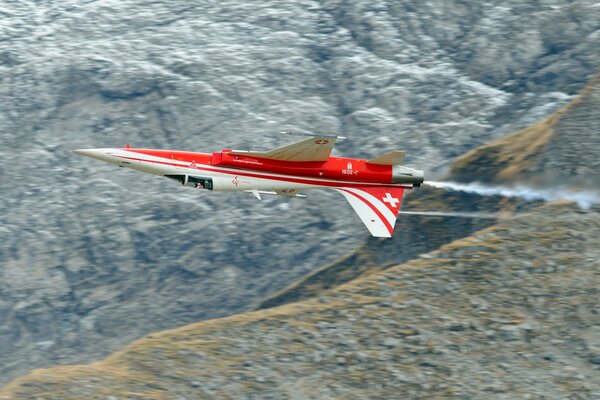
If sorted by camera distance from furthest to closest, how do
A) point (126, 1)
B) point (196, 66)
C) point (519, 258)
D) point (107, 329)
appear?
point (126, 1) → point (196, 66) → point (107, 329) → point (519, 258)

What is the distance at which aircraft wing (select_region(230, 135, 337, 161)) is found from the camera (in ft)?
179

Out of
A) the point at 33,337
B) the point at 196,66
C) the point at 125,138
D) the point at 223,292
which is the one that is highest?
the point at 196,66

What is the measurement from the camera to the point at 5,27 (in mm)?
160750

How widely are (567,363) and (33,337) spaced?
87687 millimetres

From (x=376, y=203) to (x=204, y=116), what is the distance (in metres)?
94.5

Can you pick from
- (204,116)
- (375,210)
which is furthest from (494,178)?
(204,116)

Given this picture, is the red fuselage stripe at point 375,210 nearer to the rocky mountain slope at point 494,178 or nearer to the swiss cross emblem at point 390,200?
the swiss cross emblem at point 390,200

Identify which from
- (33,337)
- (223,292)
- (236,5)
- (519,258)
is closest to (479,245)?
(519,258)

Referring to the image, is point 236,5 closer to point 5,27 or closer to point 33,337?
point 5,27

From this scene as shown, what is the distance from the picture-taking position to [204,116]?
150 m

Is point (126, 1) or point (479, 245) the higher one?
point (126, 1)

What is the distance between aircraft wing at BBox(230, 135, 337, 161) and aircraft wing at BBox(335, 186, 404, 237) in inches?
121

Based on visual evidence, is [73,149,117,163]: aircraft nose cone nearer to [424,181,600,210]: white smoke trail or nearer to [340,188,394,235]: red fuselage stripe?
[340,188,394,235]: red fuselage stripe

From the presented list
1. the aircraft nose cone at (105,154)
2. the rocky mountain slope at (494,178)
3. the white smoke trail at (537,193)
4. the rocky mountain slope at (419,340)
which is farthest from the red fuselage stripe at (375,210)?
the rocky mountain slope at (494,178)
